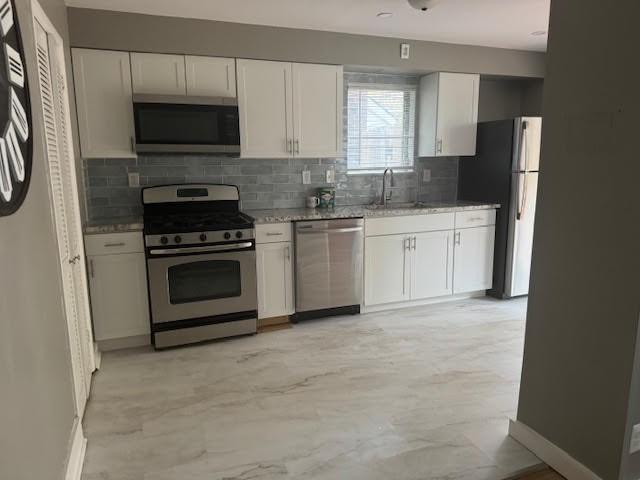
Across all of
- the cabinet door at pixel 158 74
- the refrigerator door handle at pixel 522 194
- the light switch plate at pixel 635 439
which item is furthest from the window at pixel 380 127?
the light switch plate at pixel 635 439

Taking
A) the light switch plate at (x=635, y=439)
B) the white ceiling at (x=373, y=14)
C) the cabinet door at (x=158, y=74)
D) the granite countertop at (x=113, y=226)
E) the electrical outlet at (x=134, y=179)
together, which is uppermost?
the white ceiling at (x=373, y=14)

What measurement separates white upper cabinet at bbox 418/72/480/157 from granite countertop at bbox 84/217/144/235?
273 cm

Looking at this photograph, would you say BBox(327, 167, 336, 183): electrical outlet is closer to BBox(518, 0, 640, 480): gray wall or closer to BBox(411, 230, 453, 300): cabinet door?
BBox(411, 230, 453, 300): cabinet door

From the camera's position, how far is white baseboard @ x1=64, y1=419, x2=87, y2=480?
183 centimetres

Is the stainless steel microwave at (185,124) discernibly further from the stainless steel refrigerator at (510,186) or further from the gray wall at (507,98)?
the gray wall at (507,98)

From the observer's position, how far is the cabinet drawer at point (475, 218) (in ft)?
13.6

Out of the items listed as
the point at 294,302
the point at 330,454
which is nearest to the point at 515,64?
the point at 294,302

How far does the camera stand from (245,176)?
390cm

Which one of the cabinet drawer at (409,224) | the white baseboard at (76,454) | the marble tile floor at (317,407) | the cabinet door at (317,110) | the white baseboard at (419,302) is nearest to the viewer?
the white baseboard at (76,454)

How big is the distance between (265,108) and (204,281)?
1.47 metres

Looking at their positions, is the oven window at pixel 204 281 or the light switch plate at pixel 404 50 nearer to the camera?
the oven window at pixel 204 281

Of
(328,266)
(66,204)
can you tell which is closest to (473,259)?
(328,266)

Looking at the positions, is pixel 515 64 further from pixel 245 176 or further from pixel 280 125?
pixel 245 176

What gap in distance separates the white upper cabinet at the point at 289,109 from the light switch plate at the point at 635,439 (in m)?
2.86
